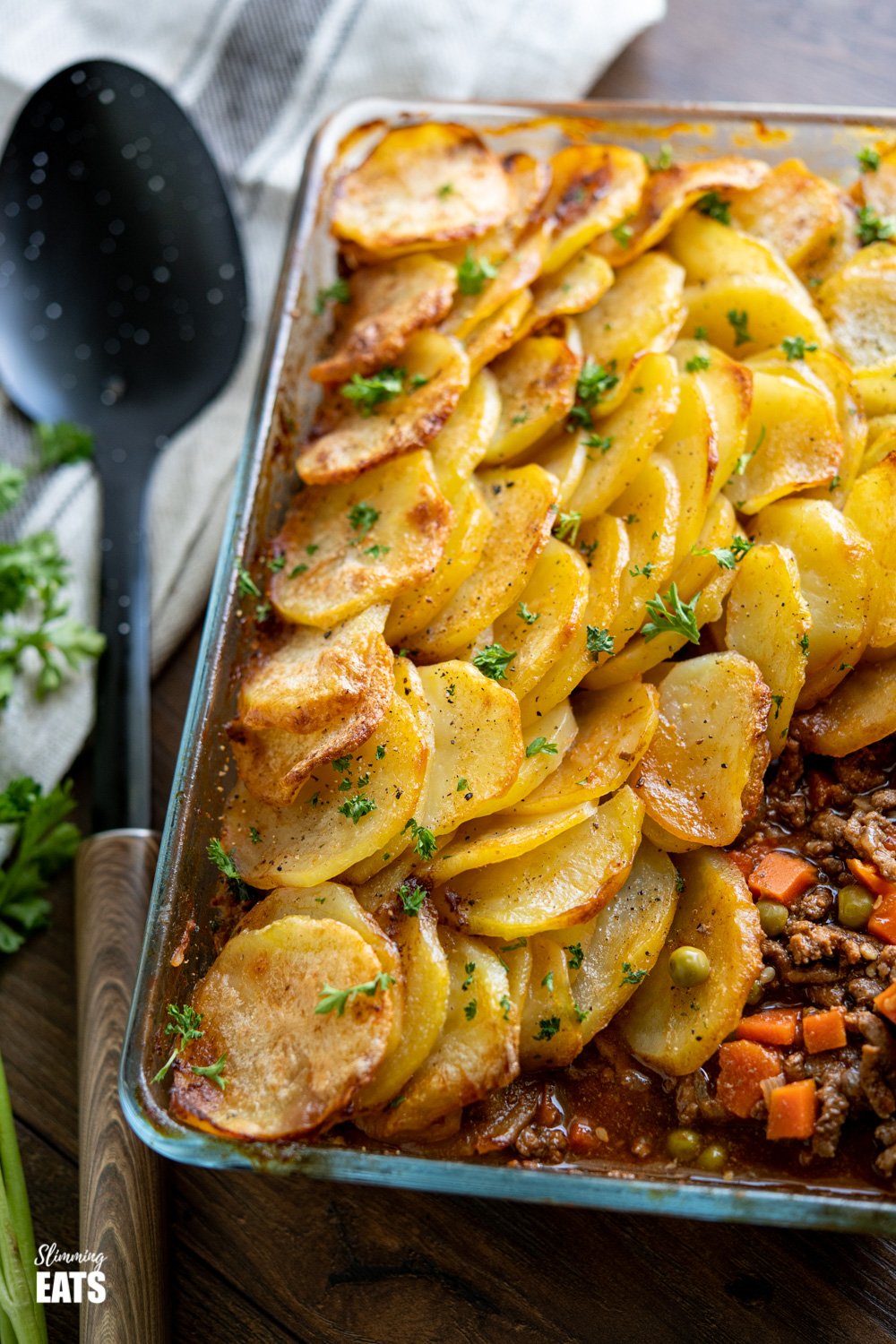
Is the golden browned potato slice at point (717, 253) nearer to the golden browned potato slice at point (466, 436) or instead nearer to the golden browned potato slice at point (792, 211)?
the golden browned potato slice at point (792, 211)

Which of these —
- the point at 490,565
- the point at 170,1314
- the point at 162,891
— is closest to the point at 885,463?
the point at 490,565

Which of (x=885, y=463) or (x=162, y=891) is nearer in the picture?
(x=162, y=891)

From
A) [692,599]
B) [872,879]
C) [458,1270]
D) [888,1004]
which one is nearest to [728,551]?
[692,599]

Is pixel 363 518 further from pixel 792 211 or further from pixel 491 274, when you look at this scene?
pixel 792 211

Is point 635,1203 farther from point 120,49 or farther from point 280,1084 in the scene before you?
point 120,49

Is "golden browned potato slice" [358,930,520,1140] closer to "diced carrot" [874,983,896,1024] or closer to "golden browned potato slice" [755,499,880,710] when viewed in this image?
"diced carrot" [874,983,896,1024]

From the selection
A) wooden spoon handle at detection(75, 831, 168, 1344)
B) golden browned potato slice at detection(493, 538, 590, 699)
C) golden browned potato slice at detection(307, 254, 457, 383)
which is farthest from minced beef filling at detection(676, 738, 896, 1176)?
golden browned potato slice at detection(307, 254, 457, 383)

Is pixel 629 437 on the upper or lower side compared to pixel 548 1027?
upper
